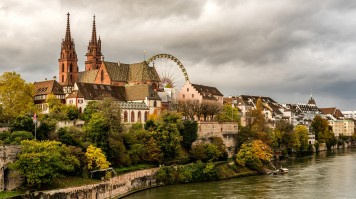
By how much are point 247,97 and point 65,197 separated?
9644 centimetres

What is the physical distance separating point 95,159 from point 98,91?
35.3 m

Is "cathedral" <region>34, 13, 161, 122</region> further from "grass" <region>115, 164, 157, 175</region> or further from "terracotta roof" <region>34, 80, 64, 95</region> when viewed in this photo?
"grass" <region>115, 164, 157, 175</region>

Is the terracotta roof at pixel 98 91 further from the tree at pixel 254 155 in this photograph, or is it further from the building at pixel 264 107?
the building at pixel 264 107

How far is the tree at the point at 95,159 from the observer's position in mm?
50625

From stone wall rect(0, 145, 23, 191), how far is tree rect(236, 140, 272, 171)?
120 feet

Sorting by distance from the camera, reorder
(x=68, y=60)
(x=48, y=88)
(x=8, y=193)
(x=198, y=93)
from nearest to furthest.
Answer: (x=8, y=193) → (x=48, y=88) → (x=198, y=93) → (x=68, y=60)

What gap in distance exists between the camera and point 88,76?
10338 cm

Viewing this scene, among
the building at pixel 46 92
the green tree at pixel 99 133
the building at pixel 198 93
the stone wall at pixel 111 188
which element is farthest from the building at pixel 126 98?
the stone wall at pixel 111 188

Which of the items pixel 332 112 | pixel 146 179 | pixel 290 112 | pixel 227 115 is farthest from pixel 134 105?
pixel 332 112

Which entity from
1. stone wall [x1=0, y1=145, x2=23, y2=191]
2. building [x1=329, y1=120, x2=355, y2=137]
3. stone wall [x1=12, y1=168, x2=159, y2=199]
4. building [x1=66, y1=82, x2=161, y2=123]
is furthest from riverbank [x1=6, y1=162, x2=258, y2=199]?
building [x1=329, y1=120, x2=355, y2=137]

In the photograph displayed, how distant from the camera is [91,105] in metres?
71.1

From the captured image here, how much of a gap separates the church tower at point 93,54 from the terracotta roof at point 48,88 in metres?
29.4

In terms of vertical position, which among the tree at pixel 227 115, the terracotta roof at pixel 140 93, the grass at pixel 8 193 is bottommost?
the grass at pixel 8 193

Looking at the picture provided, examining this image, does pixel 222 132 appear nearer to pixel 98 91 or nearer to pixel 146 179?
pixel 98 91
